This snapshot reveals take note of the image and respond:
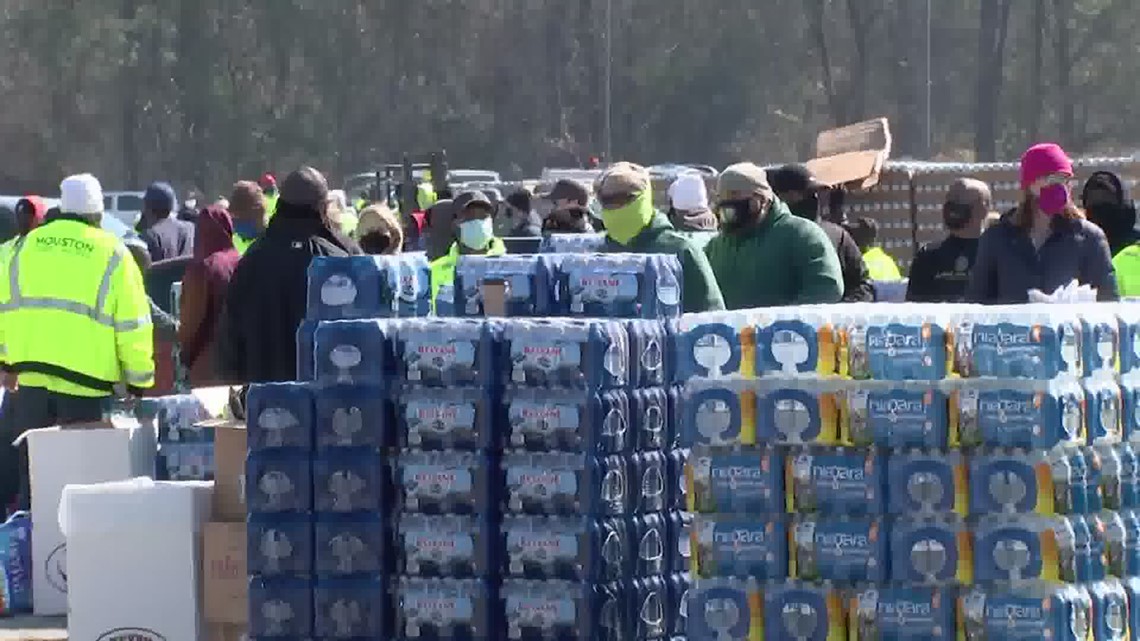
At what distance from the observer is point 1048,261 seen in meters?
10.2

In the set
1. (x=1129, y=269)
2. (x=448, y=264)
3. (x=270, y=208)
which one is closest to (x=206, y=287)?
(x=448, y=264)

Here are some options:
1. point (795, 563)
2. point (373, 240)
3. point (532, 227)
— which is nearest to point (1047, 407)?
point (795, 563)

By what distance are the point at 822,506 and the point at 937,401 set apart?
1.72 feet

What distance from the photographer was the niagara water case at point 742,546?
829cm

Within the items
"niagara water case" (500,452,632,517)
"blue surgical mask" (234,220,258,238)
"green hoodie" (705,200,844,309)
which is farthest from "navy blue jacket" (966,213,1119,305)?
"blue surgical mask" (234,220,258,238)

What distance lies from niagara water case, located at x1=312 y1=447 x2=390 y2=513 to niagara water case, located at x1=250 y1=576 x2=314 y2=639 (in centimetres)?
33

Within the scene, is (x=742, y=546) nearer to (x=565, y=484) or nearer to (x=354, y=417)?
(x=565, y=484)

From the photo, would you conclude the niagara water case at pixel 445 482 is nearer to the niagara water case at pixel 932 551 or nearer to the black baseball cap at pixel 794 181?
the niagara water case at pixel 932 551

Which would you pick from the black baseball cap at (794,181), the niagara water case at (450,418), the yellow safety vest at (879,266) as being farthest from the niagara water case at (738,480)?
the yellow safety vest at (879,266)

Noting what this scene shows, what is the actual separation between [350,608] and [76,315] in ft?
11.9

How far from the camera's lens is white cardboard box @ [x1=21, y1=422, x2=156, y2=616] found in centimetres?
1223

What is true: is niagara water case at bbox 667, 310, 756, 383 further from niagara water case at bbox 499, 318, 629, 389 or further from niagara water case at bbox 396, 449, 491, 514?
niagara water case at bbox 396, 449, 491, 514

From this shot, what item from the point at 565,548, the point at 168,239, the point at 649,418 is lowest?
the point at 565,548

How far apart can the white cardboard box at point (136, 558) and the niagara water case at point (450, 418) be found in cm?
158
